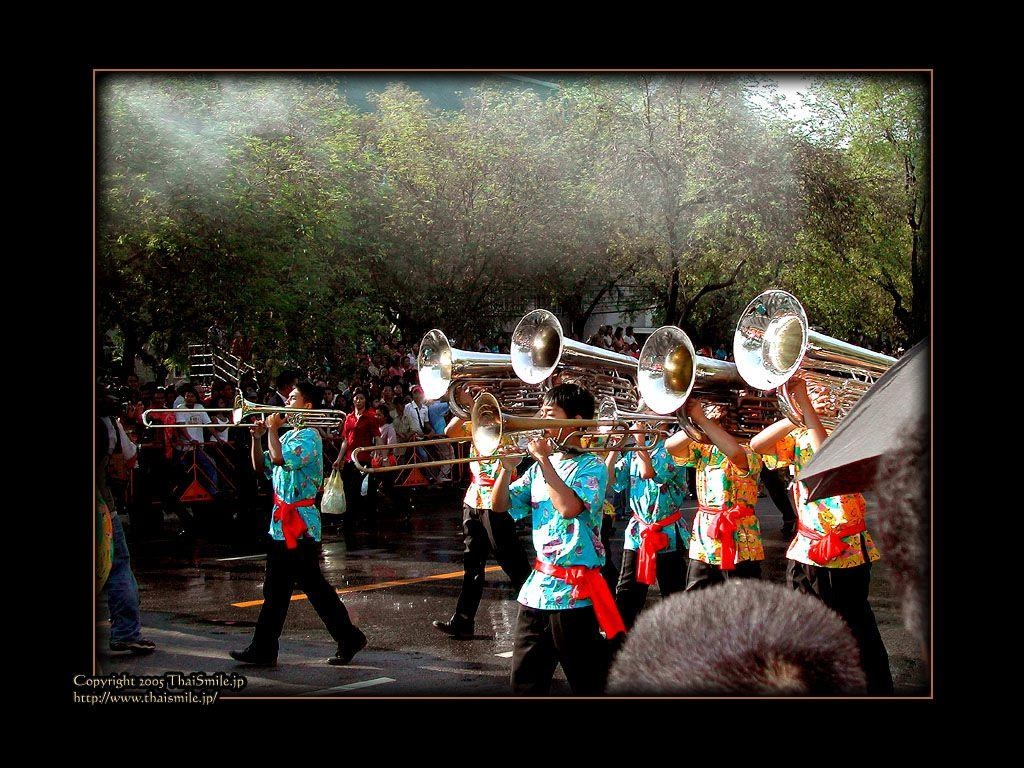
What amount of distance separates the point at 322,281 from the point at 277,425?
831 cm

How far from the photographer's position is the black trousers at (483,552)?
7.21m

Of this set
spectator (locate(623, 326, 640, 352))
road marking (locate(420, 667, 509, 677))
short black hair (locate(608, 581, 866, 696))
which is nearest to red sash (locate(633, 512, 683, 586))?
road marking (locate(420, 667, 509, 677))

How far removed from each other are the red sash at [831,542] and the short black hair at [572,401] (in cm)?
121

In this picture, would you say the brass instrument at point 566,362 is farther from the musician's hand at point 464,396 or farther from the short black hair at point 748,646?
the short black hair at point 748,646

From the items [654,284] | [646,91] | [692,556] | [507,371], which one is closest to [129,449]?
[507,371]

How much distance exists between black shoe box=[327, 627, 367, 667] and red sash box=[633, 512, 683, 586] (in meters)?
1.61

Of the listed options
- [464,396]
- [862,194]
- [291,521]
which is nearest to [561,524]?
[464,396]

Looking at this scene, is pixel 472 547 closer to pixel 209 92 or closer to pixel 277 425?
pixel 277 425

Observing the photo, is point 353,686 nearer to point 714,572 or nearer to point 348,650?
point 348,650

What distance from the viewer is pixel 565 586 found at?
441 centimetres

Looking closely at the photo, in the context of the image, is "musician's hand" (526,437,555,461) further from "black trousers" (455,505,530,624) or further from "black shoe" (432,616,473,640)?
"black shoe" (432,616,473,640)

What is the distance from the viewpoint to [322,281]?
14594 millimetres

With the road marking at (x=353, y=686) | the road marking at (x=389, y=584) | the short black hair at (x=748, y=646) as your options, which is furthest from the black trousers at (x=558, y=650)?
the road marking at (x=389, y=584)

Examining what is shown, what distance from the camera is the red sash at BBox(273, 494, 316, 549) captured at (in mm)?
6359
